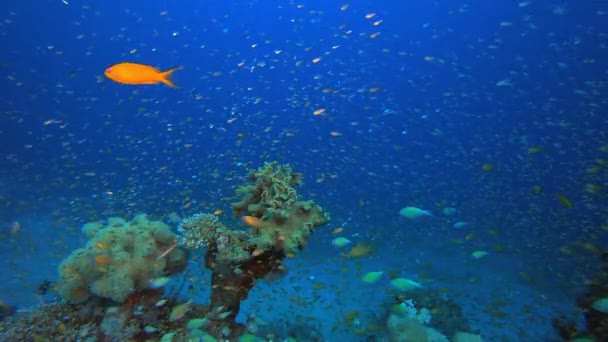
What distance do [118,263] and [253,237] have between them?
2183 millimetres

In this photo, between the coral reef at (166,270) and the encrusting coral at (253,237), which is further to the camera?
the encrusting coral at (253,237)

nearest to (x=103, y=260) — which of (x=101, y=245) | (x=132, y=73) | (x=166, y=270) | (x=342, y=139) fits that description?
(x=101, y=245)

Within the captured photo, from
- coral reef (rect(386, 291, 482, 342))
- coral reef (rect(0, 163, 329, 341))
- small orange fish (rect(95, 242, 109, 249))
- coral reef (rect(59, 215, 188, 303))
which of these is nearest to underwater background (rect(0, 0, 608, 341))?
coral reef (rect(386, 291, 482, 342))

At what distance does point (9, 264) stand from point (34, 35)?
1648 cm

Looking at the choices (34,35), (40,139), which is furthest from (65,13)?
(40,139)

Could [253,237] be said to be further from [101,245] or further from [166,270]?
[101,245]

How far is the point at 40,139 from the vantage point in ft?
67.9

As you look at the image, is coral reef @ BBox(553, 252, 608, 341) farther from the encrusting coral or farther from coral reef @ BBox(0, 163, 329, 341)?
coral reef @ BBox(0, 163, 329, 341)

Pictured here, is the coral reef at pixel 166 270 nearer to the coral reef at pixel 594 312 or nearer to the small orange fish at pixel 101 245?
the small orange fish at pixel 101 245

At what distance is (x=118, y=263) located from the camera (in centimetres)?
584

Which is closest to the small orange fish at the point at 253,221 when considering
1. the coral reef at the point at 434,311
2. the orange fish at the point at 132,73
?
the orange fish at the point at 132,73

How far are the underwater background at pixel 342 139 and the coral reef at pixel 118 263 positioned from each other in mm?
11673

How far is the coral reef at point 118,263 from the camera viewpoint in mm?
5734

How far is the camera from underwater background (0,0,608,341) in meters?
19.9
